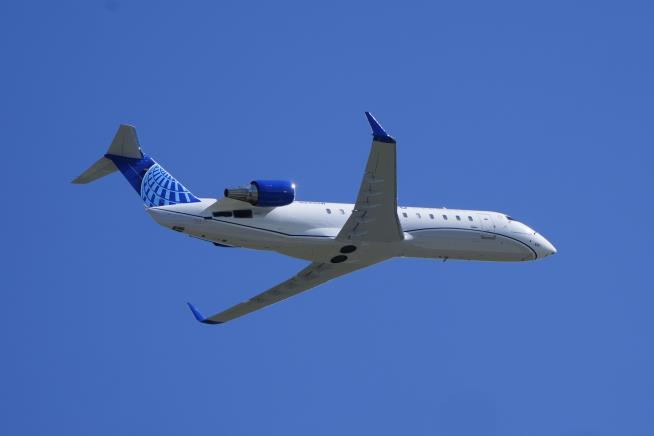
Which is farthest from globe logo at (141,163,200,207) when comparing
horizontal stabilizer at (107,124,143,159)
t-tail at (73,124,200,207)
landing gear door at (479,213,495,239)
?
landing gear door at (479,213,495,239)

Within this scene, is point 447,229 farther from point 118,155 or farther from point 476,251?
point 118,155

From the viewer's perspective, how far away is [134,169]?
39.1 metres

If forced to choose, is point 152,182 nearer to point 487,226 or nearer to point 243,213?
point 243,213

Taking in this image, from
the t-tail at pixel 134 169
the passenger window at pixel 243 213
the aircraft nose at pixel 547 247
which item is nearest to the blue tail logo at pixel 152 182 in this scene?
the t-tail at pixel 134 169

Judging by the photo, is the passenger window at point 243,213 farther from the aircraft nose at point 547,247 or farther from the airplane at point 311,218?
the aircraft nose at point 547,247

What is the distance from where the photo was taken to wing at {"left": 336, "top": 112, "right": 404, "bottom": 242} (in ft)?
118

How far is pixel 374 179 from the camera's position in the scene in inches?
1464

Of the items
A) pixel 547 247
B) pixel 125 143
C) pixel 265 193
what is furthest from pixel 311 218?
pixel 547 247

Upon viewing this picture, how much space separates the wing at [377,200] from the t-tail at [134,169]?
519cm

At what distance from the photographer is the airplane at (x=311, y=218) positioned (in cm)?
3791

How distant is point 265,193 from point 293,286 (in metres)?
6.65

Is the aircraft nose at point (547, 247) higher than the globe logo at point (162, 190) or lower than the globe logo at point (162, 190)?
higher

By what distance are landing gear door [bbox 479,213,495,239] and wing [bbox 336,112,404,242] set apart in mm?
4519

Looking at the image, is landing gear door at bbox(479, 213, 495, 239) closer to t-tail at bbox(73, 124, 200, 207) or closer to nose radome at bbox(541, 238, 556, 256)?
nose radome at bbox(541, 238, 556, 256)
